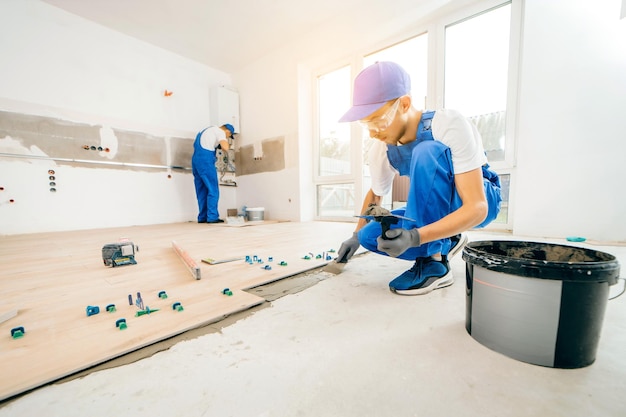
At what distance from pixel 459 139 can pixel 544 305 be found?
0.53m

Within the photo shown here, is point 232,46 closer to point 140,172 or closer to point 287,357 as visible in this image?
point 140,172

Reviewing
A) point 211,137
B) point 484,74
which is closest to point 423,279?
point 484,74

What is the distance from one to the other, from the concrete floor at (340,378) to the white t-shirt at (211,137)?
348 centimetres

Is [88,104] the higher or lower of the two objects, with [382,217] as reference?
higher

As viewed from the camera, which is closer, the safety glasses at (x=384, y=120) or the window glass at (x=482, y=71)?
the safety glasses at (x=384, y=120)

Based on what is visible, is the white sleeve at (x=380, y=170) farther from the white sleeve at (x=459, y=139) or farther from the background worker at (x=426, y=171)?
the white sleeve at (x=459, y=139)

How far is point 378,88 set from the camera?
90 cm

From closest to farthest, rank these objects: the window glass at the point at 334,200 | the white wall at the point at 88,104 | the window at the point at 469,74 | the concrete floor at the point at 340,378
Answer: the concrete floor at the point at 340,378
the window at the point at 469,74
the white wall at the point at 88,104
the window glass at the point at 334,200

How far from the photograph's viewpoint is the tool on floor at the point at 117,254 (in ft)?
4.44

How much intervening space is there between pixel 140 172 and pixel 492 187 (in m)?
3.99

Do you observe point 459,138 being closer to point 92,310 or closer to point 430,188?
point 430,188

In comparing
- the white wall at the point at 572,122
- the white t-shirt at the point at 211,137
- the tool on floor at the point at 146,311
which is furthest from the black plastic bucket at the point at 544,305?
the white t-shirt at the point at 211,137

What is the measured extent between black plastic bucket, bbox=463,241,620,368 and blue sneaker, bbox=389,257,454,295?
0.33 m

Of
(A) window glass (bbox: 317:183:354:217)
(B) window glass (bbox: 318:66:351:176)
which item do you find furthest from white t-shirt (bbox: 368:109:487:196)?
(A) window glass (bbox: 317:183:354:217)
